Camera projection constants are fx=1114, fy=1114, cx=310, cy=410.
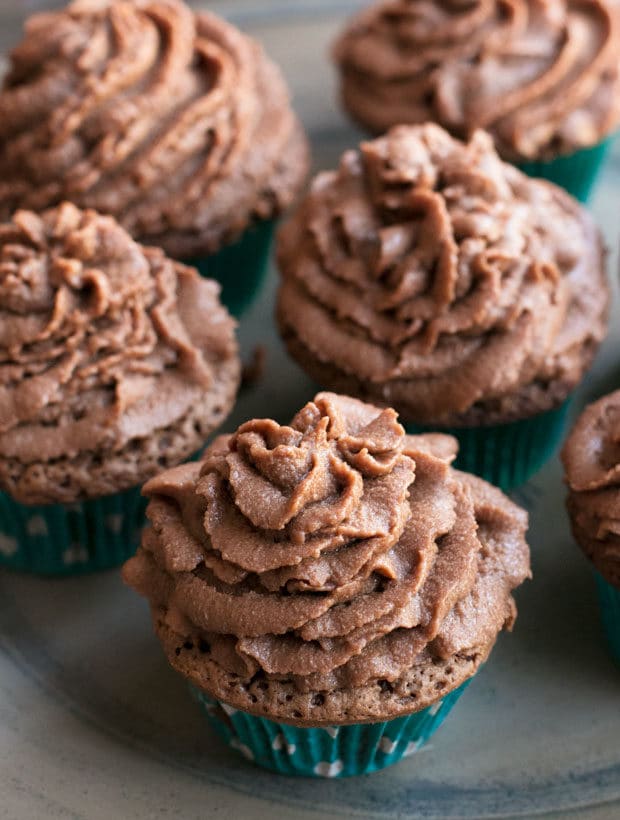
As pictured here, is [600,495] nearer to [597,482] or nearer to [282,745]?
[597,482]

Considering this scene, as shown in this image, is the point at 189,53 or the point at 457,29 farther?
the point at 457,29

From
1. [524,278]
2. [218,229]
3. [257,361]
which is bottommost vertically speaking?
[257,361]

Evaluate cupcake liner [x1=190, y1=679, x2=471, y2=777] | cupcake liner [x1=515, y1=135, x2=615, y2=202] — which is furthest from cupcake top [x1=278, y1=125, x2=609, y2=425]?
cupcake liner [x1=190, y1=679, x2=471, y2=777]

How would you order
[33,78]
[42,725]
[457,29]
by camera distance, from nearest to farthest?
1. [42,725]
2. [33,78]
3. [457,29]

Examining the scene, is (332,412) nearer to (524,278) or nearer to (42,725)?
(524,278)

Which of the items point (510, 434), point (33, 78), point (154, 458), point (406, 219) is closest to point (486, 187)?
point (406, 219)

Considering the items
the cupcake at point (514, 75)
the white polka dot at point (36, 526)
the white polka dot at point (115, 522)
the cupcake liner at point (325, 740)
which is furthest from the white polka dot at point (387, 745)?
the cupcake at point (514, 75)

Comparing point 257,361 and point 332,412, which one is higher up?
point 332,412

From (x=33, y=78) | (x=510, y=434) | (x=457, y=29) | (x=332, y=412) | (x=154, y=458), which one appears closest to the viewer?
(x=332, y=412)
